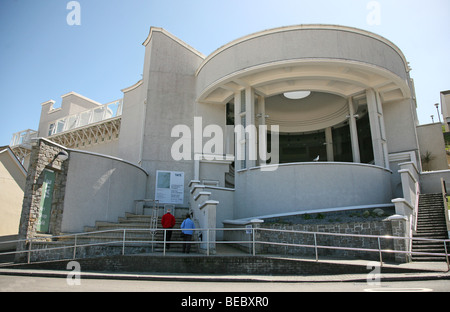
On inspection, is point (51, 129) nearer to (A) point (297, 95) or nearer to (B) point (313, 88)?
(A) point (297, 95)

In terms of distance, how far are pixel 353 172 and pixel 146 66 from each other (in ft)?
43.9

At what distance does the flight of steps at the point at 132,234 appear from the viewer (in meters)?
12.2

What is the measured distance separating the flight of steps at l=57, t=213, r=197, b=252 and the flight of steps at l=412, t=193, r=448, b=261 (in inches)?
291

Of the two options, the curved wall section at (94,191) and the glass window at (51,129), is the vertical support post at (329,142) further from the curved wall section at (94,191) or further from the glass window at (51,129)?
the glass window at (51,129)

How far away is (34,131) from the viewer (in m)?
33.1

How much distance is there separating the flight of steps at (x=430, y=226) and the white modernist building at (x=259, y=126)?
84 cm

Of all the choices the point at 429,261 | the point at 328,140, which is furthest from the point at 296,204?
the point at 328,140

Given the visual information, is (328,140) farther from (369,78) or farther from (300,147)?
(369,78)

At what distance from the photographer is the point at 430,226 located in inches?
496
